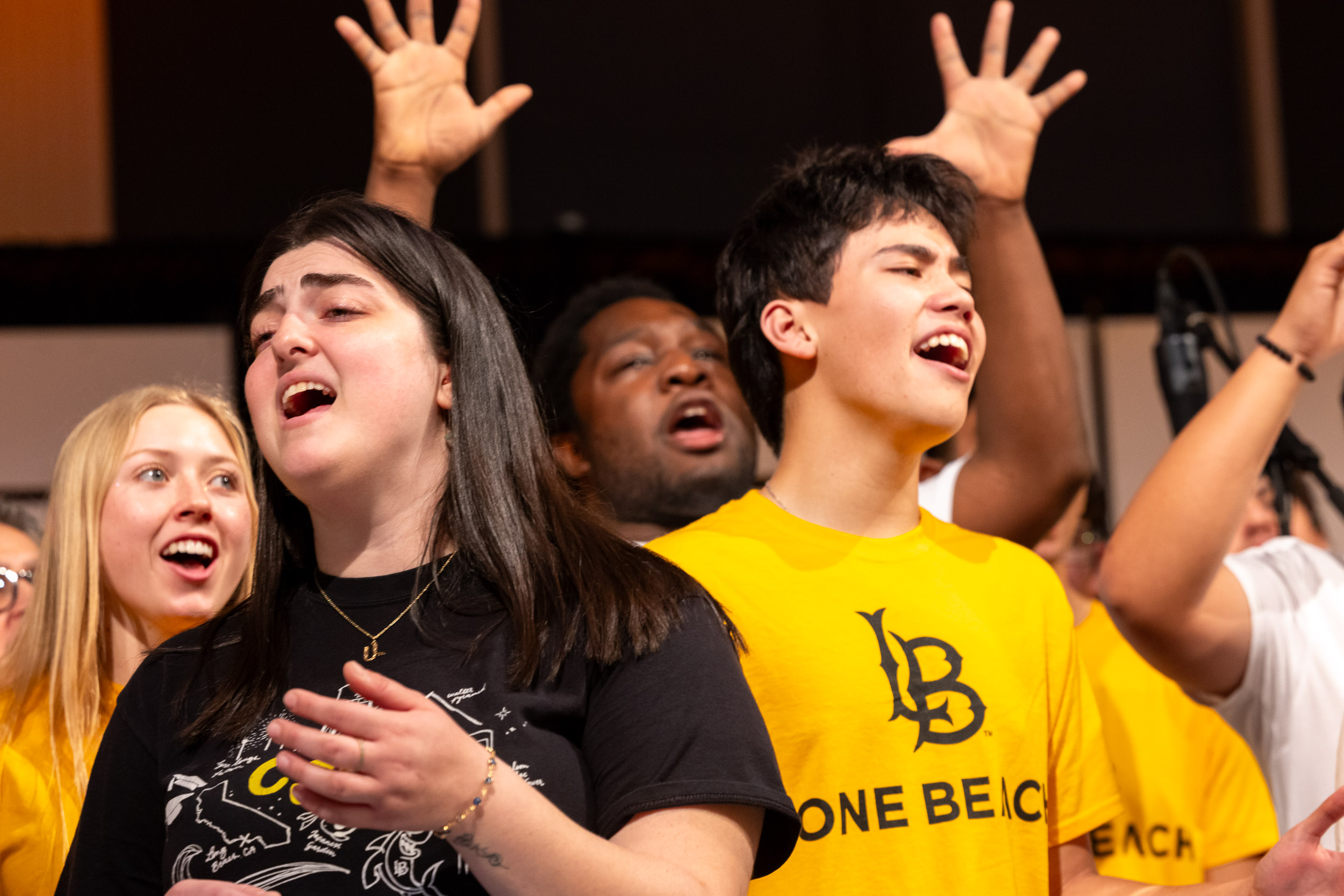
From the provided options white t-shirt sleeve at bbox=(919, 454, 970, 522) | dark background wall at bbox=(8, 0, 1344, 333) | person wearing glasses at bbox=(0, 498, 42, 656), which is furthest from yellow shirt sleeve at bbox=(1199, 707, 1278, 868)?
dark background wall at bbox=(8, 0, 1344, 333)

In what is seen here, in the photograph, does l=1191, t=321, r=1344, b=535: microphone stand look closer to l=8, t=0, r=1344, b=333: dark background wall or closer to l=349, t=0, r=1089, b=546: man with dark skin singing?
l=349, t=0, r=1089, b=546: man with dark skin singing

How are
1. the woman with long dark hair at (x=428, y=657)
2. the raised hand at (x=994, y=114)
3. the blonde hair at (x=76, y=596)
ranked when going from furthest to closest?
1. the raised hand at (x=994, y=114)
2. the blonde hair at (x=76, y=596)
3. the woman with long dark hair at (x=428, y=657)

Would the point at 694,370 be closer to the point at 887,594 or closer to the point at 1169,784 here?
the point at 887,594

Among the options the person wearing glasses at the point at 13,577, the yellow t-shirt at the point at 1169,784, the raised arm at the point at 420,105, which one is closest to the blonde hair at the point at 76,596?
the person wearing glasses at the point at 13,577

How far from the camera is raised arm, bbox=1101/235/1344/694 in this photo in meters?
1.75

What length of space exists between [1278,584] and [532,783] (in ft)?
4.48

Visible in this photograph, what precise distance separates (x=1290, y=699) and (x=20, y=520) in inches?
95.3

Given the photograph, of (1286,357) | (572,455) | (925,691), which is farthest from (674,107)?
(925,691)

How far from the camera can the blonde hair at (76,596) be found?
6.19 ft

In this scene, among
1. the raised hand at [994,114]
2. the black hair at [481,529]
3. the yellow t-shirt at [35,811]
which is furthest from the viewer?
the raised hand at [994,114]

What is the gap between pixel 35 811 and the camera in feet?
5.74

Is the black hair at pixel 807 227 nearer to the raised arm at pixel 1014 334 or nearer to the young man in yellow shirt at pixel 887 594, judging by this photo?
the young man in yellow shirt at pixel 887 594

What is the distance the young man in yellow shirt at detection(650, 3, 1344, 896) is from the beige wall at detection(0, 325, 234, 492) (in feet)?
11.1

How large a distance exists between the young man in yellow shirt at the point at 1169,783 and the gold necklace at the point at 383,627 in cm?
153
